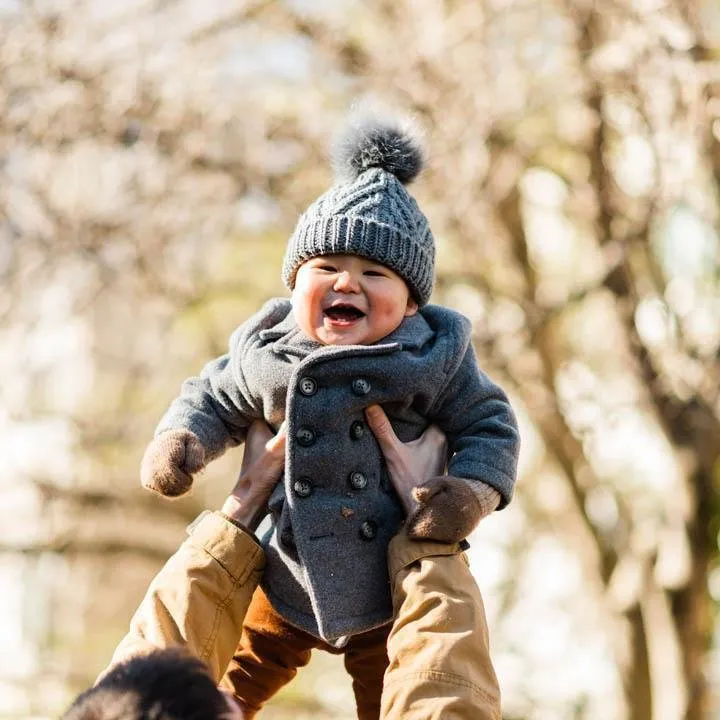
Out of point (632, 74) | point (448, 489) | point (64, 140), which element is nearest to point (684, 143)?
point (632, 74)

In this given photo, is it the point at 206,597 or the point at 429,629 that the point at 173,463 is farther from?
the point at 429,629

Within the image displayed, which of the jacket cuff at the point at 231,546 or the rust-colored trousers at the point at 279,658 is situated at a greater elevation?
the jacket cuff at the point at 231,546

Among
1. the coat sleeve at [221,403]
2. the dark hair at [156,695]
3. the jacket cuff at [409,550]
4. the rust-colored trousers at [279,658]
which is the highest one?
the coat sleeve at [221,403]

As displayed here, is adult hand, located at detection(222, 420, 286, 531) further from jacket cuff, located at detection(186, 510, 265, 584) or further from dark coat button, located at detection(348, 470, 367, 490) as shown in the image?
dark coat button, located at detection(348, 470, 367, 490)

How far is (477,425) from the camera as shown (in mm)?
2100

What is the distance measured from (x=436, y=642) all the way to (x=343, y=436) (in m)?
0.39

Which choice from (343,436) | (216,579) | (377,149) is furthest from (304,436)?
(377,149)

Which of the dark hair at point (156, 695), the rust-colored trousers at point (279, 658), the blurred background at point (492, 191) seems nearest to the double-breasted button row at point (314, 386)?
the rust-colored trousers at point (279, 658)

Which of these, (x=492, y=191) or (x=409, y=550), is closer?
(x=409, y=550)

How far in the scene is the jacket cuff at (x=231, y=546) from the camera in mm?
2064

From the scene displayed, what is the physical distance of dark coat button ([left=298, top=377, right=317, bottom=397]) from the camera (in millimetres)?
2023

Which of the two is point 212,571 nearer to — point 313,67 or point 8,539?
point 313,67

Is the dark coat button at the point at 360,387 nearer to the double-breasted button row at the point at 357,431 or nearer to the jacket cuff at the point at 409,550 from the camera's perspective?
the double-breasted button row at the point at 357,431

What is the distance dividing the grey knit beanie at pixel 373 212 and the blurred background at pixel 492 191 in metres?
2.36
